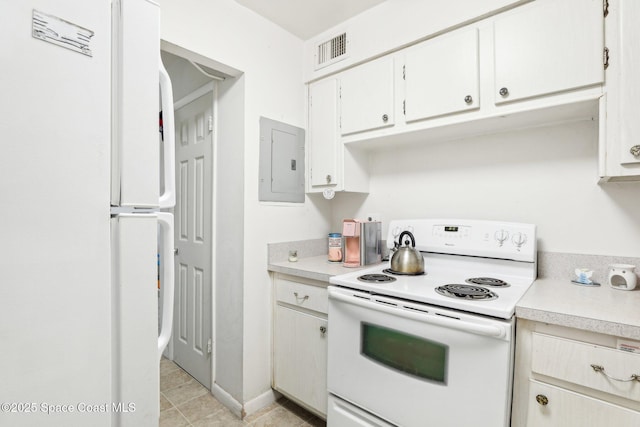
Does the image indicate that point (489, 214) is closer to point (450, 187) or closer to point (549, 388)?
point (450, 187)

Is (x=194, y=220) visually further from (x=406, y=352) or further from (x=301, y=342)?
(x=406, y=352)

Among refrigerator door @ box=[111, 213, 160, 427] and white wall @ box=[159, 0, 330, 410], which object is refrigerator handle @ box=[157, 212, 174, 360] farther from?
white wall @ box=[159, 0, 330, 410]

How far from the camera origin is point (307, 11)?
6.35 ft

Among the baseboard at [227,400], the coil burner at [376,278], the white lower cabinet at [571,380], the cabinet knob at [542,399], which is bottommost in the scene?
the baseboard at [227,400]

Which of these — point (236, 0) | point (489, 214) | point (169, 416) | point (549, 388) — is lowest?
point (169, 416)

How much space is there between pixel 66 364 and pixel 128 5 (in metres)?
0.85

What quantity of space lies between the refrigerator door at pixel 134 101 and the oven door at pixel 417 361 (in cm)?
98

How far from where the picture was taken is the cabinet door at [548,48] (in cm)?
122

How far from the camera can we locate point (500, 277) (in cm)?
154

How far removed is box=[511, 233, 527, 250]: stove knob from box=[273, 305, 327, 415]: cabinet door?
1073 mm

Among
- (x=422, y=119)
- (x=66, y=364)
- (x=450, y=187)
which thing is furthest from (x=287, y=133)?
(x=66, y=364)

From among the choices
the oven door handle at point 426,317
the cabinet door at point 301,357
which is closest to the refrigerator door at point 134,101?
the oven door handle at point 426,317

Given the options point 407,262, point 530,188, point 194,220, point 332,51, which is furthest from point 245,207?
point 530,188

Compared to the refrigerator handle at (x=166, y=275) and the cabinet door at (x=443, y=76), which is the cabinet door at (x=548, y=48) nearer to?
the cabinet door at (x=443, y=76)
